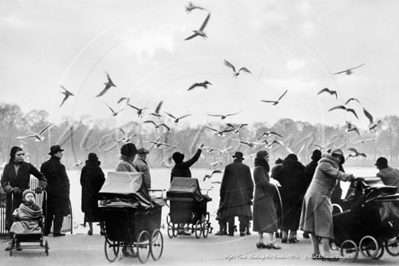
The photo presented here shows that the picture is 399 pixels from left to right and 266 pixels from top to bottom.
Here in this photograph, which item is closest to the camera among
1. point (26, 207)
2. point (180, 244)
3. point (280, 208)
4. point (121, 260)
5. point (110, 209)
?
point (110, 209)

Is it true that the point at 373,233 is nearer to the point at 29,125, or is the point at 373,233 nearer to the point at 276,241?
the point at 276,241

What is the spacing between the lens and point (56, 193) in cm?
1455

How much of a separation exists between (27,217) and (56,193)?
133 inches

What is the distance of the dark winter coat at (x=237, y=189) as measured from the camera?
49.1ft

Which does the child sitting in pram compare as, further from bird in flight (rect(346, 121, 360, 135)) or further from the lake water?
bird in flight (rect(346, 121, 360, 135))

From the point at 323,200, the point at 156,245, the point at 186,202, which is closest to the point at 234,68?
the point at 186,202

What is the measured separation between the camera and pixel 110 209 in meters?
9.85

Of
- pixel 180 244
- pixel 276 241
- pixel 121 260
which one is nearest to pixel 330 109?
pixel 276 241

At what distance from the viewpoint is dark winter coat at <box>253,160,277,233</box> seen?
12.4m

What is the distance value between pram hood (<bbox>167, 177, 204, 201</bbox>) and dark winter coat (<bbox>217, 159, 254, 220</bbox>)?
97 centimetres

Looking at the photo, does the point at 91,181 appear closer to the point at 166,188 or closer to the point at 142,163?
the point at 142,163

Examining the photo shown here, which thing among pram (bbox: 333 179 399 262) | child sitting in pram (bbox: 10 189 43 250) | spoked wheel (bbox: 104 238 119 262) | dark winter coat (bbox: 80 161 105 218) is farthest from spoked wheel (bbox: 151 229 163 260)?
dark winter coat (bbox: 80 161 105 218)

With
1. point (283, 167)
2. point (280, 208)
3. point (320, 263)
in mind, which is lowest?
point (320, 263)

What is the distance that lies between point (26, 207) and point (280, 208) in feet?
18.9
